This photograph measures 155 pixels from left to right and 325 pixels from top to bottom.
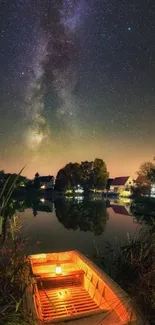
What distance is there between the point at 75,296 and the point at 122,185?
95.6m

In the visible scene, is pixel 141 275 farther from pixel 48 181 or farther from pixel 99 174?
pixel 48 181

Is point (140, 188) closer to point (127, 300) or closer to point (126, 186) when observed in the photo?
point (126, 186)

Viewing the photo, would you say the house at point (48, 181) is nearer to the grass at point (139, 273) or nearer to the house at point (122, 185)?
the house at point (122, 185)

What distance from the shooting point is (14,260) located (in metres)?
6.89

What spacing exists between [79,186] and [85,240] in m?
72.1

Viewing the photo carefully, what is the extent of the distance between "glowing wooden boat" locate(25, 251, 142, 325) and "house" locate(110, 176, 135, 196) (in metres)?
88.4

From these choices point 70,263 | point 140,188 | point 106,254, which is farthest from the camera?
point 140,188

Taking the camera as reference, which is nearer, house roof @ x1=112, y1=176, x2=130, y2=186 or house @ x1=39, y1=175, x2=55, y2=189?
house roof @ x1=112, y1=176, x2=130, y2=186

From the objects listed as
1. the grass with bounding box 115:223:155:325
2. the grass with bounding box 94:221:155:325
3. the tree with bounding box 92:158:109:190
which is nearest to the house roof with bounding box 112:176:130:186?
the tree with bounding box 92:158:109:190

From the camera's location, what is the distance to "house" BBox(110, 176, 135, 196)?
318ft

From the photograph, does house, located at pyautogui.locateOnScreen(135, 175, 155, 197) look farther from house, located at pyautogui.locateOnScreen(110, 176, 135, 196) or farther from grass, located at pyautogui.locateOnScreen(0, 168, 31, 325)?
grass, located at pyautogui.locateOnScreen(0, 168, 31, 325)

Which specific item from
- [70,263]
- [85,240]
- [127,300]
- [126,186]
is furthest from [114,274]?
[126,186]

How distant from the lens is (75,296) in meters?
7.04

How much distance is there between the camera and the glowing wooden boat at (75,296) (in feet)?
17.1
